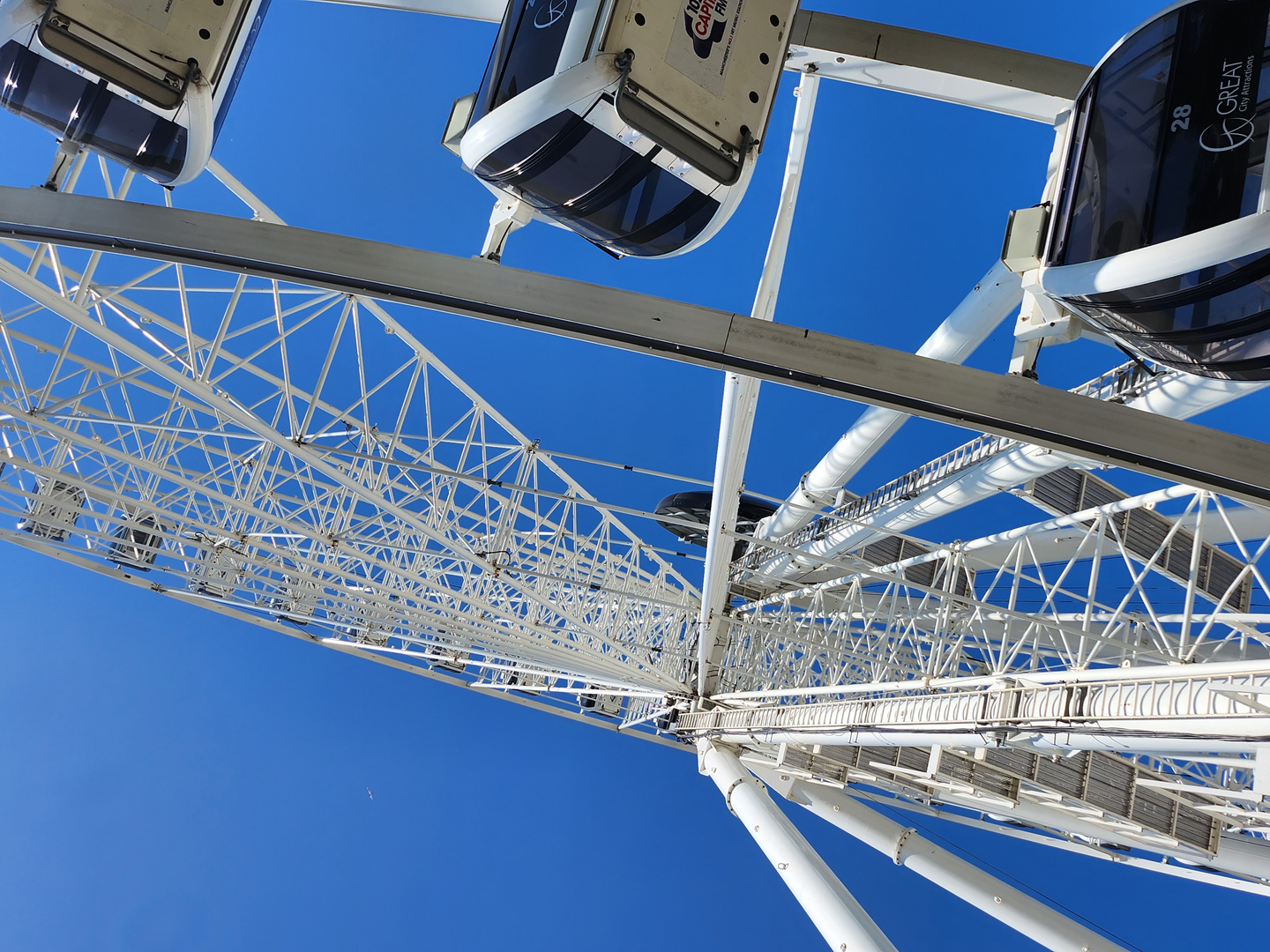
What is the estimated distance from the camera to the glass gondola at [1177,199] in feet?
11.9

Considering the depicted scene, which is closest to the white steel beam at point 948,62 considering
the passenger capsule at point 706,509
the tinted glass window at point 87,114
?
the tinted glass window at point 87,114

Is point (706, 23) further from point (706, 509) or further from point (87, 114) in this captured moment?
point (706, 509)

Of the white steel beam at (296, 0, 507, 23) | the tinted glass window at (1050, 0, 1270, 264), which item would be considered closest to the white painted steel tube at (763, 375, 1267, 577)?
the tinted glass window at (1050, 0, 1270, 264)

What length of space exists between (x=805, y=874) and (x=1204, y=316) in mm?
11511

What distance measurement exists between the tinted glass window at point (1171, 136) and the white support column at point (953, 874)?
35.5 feet

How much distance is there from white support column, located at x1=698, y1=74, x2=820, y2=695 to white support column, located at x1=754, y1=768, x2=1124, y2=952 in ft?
15.7

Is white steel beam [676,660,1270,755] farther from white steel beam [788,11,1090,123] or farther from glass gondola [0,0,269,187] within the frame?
glass gondola [0,0,269,187]

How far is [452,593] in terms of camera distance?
18.5 metres

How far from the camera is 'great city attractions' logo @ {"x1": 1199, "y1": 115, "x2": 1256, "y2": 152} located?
146 inches

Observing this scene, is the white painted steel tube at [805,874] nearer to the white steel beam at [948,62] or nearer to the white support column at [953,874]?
the white support column at [953,874]

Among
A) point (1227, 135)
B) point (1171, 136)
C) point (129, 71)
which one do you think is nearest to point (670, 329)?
point (1171, 136)

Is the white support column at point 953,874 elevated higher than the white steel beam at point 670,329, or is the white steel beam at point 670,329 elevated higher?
the white steel beam at point 670,329

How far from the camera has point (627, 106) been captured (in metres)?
4.23

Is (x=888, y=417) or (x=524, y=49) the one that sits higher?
(x=888, y=417)
